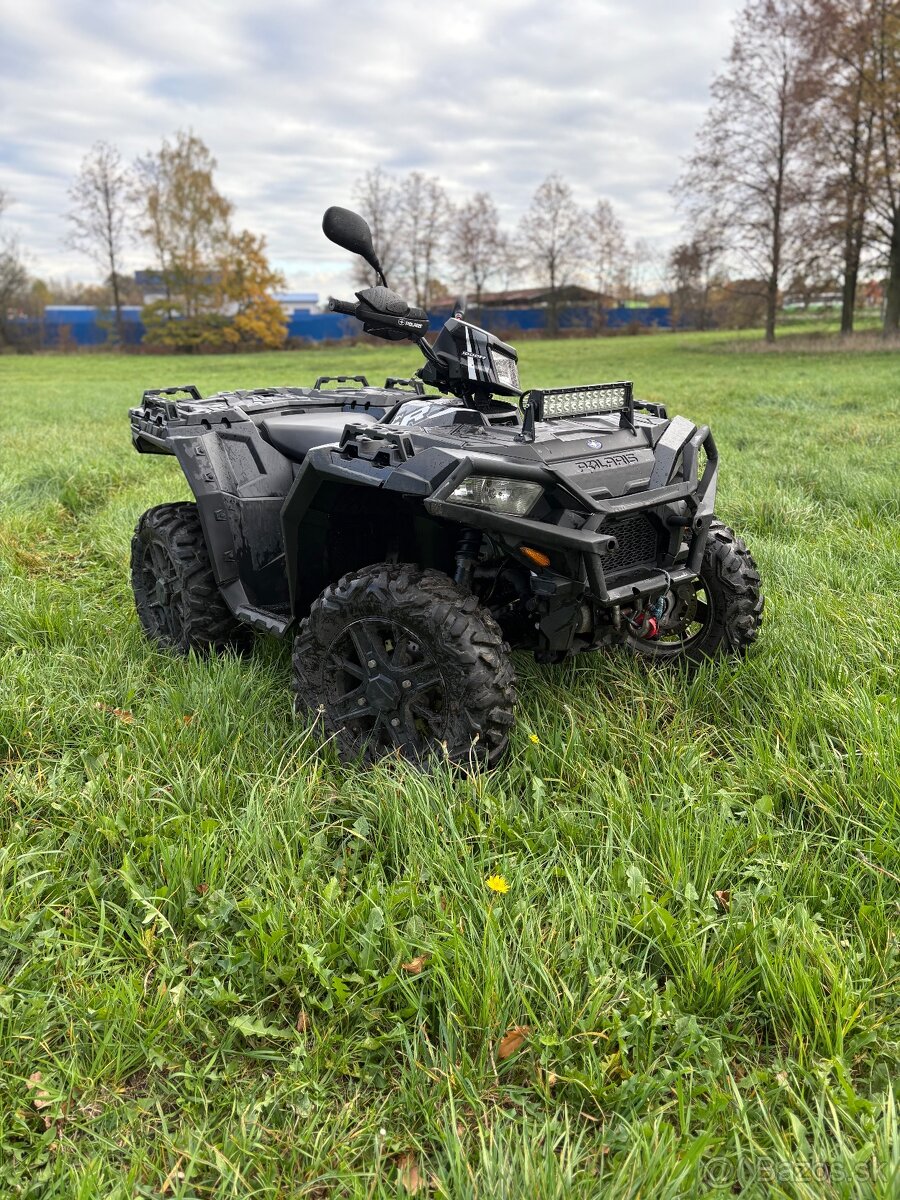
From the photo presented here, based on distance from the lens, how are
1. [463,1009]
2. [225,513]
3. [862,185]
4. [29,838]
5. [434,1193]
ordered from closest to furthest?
[434,1193]
[463,1009]
[29,838]
[225,513]
[862,185]

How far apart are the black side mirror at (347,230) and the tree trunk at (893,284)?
25837 millimetres

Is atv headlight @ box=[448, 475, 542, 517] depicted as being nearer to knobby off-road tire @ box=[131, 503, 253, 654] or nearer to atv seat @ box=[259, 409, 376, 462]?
atv seat @ box=[259, 409, 376, 462]

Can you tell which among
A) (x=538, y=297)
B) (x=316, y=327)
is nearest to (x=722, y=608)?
(x=538, y=297)

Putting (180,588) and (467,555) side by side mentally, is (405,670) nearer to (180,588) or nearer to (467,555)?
(467,555)

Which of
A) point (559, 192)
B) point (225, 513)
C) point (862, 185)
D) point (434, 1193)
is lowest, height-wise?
point (434, 1193)

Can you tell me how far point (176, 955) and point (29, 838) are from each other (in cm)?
68

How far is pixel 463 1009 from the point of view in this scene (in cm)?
187

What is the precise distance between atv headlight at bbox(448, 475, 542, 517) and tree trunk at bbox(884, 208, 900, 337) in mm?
25884

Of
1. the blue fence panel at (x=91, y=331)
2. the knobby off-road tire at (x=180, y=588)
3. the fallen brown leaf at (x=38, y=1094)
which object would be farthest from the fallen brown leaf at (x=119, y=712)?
the blue fence panel at (x=91, y=331)

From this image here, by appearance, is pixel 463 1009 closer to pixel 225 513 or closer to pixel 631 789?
pixel 631 789

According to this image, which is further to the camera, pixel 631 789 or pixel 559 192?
pixel 559 192

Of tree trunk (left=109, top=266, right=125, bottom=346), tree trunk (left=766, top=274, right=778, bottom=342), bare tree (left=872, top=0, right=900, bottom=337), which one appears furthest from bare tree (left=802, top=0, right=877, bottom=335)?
tree trunk (left=109, top=266, right=125, bottom=346)

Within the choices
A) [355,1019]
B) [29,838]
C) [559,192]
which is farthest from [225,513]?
[559,192]

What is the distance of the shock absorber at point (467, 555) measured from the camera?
2.81 m
